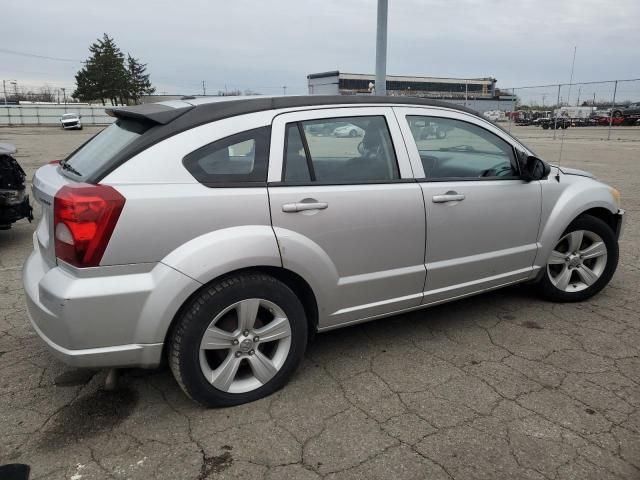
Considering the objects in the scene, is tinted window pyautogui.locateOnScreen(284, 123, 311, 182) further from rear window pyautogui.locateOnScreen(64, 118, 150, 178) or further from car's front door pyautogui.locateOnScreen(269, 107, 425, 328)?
rear window pyautogui.locateOnScreen(64, 118, 150, 178)

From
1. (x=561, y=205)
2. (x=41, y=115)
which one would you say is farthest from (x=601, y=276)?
(x=41, y=115)

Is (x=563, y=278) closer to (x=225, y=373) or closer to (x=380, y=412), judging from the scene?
(x=380, y=412)

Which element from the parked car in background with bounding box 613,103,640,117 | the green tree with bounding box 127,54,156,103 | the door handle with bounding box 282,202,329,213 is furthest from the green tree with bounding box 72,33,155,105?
the door handle with bounding box 282,202,329,213

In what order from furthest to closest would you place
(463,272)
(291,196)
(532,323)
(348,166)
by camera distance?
(532,323)
(463,272)
(348,166)
(291,196)

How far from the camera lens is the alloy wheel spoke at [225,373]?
2695mm

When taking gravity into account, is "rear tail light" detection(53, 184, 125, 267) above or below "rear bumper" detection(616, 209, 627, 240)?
above

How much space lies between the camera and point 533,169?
3.69m

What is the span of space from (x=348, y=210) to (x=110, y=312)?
135 centimetres

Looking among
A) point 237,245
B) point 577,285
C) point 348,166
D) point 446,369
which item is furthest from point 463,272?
point 237,245

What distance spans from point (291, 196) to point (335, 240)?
1.19 ft

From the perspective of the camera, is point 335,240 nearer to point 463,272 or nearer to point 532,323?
point 463,272

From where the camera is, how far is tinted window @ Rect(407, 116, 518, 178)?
11.0ft

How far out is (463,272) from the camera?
3502mm

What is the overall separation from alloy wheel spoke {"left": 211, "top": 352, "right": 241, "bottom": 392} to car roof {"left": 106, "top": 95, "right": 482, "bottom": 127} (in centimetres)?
123
